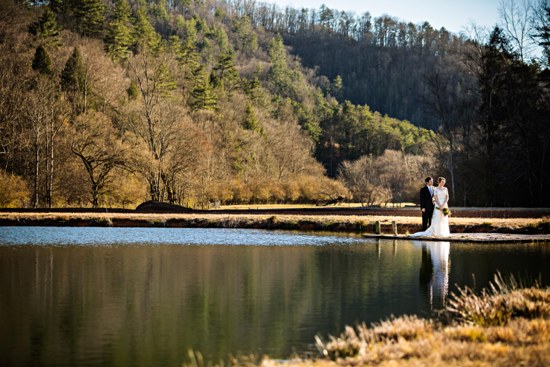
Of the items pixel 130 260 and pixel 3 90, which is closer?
pixel 130 260

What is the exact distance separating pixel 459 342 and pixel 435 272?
32.0 ft

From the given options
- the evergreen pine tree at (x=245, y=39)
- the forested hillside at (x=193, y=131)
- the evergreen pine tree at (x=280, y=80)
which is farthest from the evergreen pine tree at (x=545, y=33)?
the evergreen pine tree at (x=245, y=39)

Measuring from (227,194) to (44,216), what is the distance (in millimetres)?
32921

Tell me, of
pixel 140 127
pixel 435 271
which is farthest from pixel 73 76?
pixel 435 271

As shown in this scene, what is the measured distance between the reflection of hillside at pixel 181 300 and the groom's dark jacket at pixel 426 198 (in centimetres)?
553

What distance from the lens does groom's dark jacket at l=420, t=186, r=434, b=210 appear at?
2847 cm

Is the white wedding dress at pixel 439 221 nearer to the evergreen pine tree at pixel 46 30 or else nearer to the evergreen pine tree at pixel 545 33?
the evergreen pine tree at pixel 545 33

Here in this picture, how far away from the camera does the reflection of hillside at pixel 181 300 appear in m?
10.7

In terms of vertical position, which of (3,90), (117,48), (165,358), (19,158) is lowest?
(165,358)

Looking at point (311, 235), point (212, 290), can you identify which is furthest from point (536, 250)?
point (212, 290)

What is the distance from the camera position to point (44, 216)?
3912 cm

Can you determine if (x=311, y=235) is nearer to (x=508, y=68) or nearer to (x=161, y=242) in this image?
(x=161, y=242)

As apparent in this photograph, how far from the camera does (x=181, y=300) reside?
14.5m

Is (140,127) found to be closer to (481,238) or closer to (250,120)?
(250,120)
